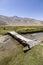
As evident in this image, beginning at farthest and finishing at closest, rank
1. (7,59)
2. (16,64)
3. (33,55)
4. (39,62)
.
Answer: (7,59), (33,55), (16,64), (39,62)

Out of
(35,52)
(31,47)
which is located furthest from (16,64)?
(31,47)

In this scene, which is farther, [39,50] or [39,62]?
[39,50]

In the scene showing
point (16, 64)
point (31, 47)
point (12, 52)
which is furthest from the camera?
point (12, 52)

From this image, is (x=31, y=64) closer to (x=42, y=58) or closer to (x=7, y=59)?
(x=42, y=58)

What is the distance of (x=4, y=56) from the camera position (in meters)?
13.7

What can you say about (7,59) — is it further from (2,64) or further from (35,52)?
(35,52)

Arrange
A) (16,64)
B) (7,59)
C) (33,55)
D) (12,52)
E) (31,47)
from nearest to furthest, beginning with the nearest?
(16,64) → (33,55) → (7,59) → (31,47) → (12,52)

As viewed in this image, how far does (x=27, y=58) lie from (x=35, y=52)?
121cm

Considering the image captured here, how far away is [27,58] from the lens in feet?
37.7

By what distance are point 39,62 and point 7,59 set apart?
12.8 feet

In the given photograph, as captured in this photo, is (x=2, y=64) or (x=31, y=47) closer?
(x=2, y=64)

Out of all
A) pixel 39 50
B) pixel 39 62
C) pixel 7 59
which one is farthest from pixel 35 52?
pixel 7 59

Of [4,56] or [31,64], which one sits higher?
[31,64]

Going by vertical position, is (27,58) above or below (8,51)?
above
